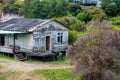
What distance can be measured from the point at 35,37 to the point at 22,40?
5.31ft

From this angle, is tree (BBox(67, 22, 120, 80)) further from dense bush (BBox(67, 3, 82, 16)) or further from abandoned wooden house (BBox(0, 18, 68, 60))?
dense bush (BBox(67, 3, 82, 16))

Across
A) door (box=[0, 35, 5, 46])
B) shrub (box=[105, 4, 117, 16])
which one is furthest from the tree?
shrub (box=[105, 4, 117, 16])

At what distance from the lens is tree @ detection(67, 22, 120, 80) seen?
28.4 m

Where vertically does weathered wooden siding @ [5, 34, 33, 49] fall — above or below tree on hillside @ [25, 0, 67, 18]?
below

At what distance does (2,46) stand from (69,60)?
1161cm

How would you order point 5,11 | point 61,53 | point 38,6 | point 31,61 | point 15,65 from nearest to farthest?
point 15,65
point 31,61
point 61,53
point 38,6
point 5,11

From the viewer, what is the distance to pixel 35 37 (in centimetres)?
3819

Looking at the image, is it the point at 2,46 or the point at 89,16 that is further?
the point at 89,16

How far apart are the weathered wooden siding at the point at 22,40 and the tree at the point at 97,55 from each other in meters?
9.48

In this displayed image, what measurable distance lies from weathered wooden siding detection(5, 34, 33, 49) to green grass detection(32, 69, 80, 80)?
6.34 m

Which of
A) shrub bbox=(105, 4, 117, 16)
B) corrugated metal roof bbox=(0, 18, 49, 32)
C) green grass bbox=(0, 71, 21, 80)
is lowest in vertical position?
green grass bbox=(0, 71, 21, 80)

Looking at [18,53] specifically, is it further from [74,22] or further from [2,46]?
[74,22]

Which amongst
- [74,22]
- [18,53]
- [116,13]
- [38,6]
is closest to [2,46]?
[18,53]

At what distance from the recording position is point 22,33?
38812mm
